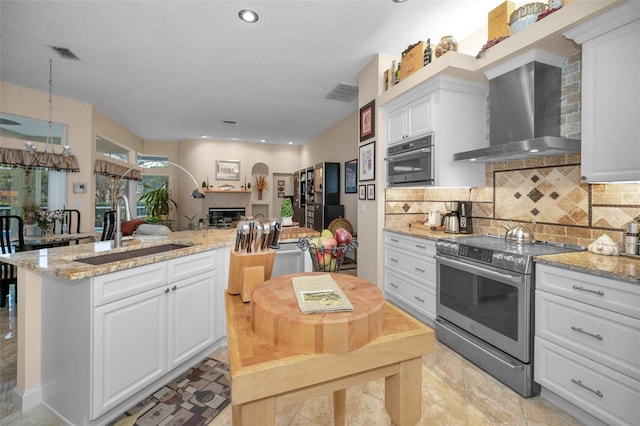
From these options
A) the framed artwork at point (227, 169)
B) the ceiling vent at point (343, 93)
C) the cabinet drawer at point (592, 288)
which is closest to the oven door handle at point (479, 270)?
the cabinet drawer at point (592, 288)

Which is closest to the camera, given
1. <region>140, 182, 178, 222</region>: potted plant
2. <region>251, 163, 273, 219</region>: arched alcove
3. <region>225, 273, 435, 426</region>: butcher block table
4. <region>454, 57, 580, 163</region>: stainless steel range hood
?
<region>225, 273, 435, 426</region>: butcher block table

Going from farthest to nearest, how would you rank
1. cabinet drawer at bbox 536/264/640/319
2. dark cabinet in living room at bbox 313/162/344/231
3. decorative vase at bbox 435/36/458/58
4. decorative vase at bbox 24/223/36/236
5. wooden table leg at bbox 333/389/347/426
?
dark cabinet in living room at bbox 313/162/344/231 → decorative vase at bbox 24/223/36/236 → decorative vase at bbox 435/36/458/58 → cabinet drawer at bbox 536/264/640/319 → wooden table leg at bbox 333/389/347/426

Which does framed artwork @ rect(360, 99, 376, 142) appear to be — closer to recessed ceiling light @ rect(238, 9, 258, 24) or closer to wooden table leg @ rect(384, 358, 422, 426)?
recessed ceiling light @ rect(238, 9, 258, 24)

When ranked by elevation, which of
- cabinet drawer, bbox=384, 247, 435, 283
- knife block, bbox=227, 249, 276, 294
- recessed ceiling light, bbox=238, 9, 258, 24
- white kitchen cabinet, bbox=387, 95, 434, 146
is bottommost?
cabinet drawer, bbox=384, 247, 435, 283

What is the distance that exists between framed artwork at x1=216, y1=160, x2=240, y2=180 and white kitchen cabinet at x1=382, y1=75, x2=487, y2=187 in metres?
6.12

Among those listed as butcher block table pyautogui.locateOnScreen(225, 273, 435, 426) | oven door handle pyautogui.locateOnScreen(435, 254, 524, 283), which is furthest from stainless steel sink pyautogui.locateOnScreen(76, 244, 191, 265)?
oven door handle pyautogui.locateOnScreen(435, 254, 524, 283)

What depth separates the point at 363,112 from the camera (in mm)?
3846

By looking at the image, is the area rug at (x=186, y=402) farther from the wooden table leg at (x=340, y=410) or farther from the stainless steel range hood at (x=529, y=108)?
the stainless steel range hood at (x=529, y=108)

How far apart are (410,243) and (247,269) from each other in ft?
7.72

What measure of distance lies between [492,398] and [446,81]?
2.59 m

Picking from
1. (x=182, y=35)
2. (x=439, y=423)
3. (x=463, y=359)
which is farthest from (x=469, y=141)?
(x=182, y=35)

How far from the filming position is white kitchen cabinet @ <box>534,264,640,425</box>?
1.43 m

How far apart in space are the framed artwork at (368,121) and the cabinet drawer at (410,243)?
1279 mm

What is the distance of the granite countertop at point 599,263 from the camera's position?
1454mm
